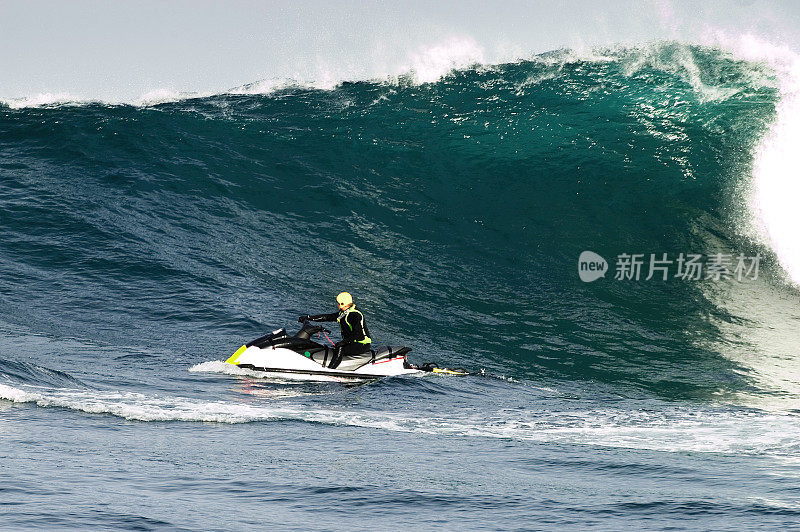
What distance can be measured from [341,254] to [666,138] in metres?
9.43

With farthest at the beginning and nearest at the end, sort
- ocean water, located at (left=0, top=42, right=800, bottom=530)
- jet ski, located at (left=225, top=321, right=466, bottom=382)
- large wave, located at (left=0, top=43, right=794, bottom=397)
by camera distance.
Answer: large wave, located at (left=0, top=43, right=794, bottom=397) < jet ski, located at (left=225, top=321, right=466, bottom=382) < ocean water, located at (left=0, top=42, right=800, bottom=530)

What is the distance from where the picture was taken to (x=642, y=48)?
2641 cm

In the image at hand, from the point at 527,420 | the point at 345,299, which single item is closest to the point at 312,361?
the point at 345,299

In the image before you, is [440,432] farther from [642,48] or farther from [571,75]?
[642,48]

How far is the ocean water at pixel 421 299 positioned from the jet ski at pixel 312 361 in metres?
0.27

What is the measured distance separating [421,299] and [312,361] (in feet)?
13.9

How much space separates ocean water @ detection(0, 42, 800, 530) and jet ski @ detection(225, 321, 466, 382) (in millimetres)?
265

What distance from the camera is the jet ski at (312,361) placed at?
40.9 feet

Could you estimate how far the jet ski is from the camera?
12.5 meters

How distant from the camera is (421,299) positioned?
16469 millimetres

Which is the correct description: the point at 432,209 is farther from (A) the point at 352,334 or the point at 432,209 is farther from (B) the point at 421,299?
(A) the point at 352,334

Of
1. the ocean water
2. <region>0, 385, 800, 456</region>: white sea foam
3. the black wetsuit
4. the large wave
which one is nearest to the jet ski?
the black wetsuit

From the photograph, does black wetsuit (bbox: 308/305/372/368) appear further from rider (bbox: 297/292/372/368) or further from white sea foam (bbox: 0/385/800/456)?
white sea foam (bbox: 0/385/800/456)

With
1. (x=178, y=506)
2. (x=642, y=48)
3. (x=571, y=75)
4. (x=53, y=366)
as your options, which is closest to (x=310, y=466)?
(x=178, y=506)
